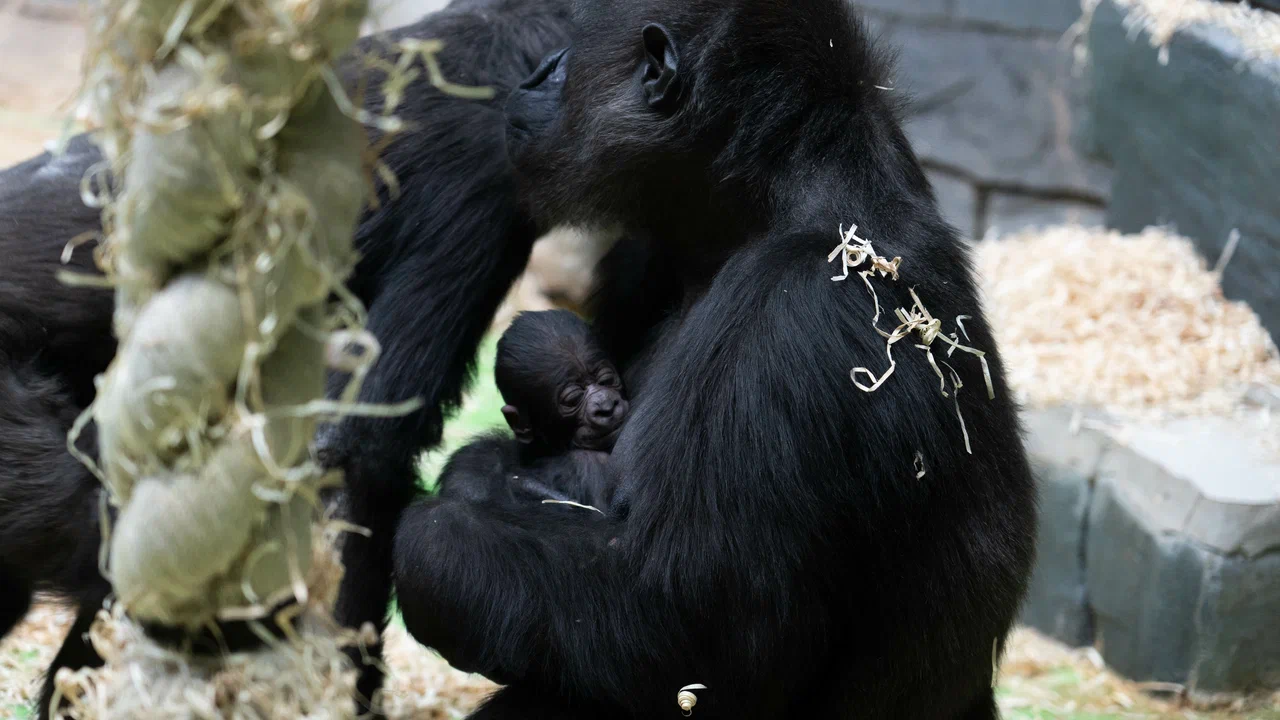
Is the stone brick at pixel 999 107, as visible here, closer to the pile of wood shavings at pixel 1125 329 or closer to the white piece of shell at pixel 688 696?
the pile of wood shavings at pixel 1125 329

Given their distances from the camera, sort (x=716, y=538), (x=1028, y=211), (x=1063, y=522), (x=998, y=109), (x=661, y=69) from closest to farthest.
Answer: (x=716, y=538)
(x=661, y=69)
(x=1063, y=522)
(x=998, y=109)
(x=1028, y=211)

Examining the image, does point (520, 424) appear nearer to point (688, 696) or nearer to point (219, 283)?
point (688, 696)

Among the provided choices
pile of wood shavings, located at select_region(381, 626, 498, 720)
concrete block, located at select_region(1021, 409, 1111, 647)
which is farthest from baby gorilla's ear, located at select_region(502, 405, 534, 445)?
concrete block, located at select_region(1021, 409, 1111, 647)

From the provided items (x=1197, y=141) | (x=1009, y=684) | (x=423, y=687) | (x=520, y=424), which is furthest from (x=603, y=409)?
(x=1197, y=141)

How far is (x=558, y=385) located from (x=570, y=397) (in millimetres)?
39

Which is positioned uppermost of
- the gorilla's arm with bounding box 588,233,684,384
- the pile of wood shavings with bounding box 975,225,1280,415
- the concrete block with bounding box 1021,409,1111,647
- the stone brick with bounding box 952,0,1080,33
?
the stone brick with bounding box 952,0,1080,33

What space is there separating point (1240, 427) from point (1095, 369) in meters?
0.59

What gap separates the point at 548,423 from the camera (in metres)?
2.92

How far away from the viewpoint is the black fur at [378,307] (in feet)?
8.02

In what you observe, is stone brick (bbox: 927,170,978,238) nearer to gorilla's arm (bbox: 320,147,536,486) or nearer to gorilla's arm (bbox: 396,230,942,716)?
gorilla's arm (bbox: 320,147,536,486)

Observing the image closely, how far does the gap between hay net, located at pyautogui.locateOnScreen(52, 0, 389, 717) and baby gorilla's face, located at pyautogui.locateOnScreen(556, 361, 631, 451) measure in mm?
1562

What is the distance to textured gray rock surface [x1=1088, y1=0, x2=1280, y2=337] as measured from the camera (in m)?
4.59

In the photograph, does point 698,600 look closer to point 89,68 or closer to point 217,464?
point 217,464

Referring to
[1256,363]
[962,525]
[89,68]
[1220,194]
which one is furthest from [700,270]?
[1220,194]
